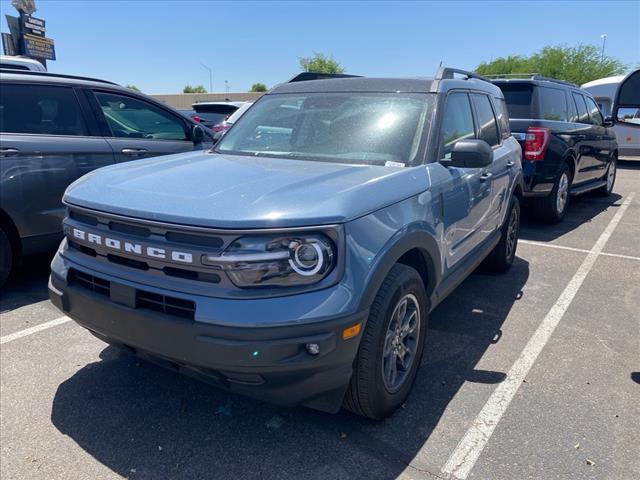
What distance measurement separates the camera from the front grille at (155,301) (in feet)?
7.40

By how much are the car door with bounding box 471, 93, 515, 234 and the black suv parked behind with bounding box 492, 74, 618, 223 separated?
2184mm

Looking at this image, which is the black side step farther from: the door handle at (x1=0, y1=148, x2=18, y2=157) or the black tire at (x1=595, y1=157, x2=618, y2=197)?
the door handle at (x1=0, y1=148, x2=18, y2=157)

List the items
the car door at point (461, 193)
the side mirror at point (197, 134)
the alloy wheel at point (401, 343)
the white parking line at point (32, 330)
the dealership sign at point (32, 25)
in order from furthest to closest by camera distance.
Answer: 1. the dealership sign at point (32, 25)
2. the side mirror at point (197, 134)
3. the white parking line at point (32, 330)
4. the car door at point (461, 193)
5. the alloy wheel at point (401, 343)

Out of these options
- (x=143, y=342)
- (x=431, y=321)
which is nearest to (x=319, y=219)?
(x=143, y=342)

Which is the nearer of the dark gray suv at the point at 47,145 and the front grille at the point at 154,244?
the front grille at the point at 154,244

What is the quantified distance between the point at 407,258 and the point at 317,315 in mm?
1051

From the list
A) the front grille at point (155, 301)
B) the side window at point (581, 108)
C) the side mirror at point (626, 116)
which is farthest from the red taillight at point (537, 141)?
the front grille at point (155, 301)

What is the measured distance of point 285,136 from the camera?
11.9 ft

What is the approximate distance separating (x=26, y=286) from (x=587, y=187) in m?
8.25

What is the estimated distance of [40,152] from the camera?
4520 mm

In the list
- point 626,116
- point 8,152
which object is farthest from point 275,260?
point 8,152

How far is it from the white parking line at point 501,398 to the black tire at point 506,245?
631 mm

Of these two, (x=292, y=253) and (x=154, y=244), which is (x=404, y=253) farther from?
(x=154, y=244)

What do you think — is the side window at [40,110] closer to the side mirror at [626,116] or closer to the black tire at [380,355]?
the black tire at [380,355]
